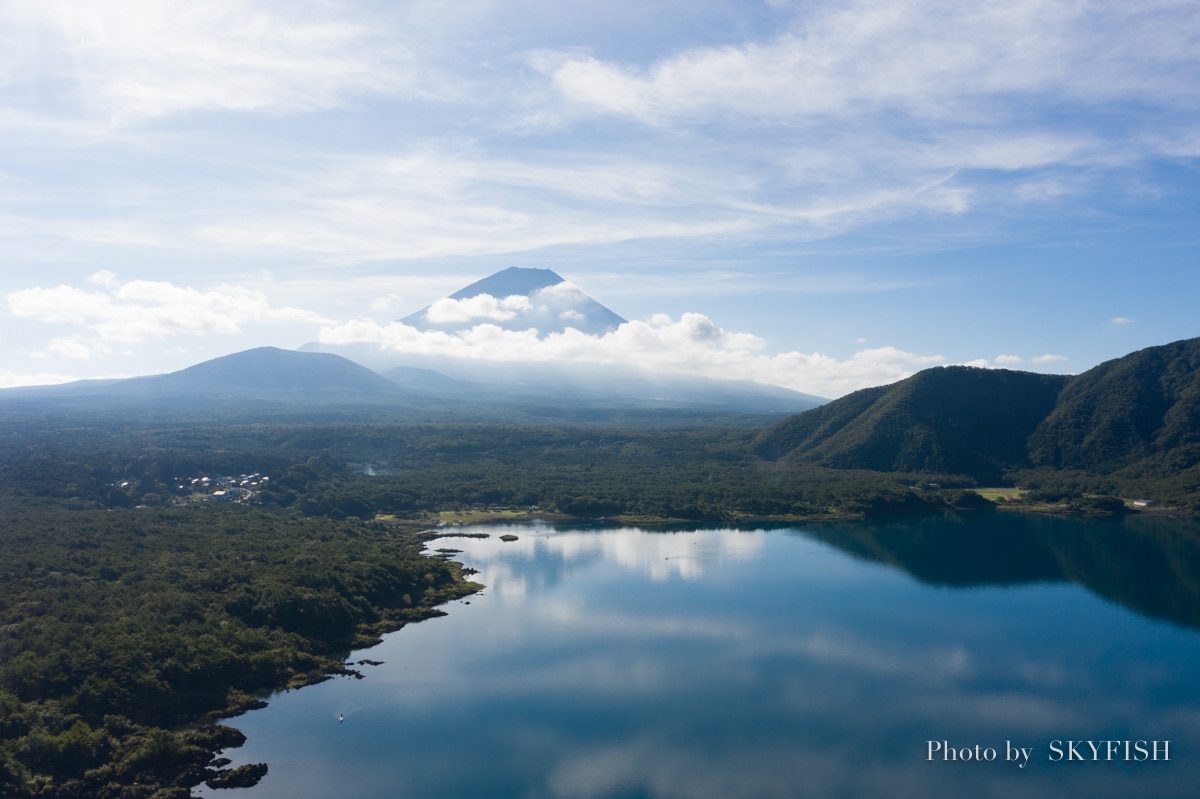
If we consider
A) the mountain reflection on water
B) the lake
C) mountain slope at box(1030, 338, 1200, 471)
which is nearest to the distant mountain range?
mountain slope at box(1030, 338, 1200, 471)

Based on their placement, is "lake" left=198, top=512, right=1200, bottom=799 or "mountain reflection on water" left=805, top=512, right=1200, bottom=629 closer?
"lake" left=198, top=512, right=1200, bottom=799

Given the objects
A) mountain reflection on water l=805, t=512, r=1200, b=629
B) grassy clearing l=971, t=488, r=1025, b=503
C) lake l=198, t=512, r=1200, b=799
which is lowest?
lake l=198, t=512, r=1200, b=799

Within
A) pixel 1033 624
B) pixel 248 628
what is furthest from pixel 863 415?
pixel 248 628

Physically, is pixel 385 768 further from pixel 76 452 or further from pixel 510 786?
pixel 76 452

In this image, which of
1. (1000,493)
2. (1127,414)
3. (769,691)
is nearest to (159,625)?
(769,691)

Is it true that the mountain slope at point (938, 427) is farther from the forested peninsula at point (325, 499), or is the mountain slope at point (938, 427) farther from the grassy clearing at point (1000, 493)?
the grassy clearing at point (1000, 493)

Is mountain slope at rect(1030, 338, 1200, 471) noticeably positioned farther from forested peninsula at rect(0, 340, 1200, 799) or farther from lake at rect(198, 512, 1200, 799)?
lake at rect(198, 512, 1200, 799)

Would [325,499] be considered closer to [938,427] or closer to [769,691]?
[769,691]
